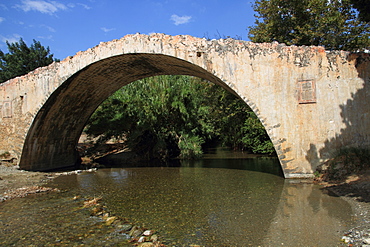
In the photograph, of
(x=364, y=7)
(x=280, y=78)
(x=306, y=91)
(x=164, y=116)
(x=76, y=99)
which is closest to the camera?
(x=364, y=7)

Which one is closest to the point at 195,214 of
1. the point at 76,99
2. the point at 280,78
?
the point at 280,78

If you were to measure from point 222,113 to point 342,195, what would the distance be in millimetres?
10201

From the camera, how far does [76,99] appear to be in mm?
11891

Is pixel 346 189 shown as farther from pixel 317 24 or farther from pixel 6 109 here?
pixel 6 109

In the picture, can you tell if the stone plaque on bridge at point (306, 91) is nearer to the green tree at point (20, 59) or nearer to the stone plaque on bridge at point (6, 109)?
the stone plaque on bridge at point (6, 109)

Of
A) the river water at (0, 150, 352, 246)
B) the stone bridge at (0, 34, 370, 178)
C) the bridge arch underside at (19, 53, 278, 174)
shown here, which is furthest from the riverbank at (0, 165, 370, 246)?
the bridge arch underside at (19, 53, 278, 174)

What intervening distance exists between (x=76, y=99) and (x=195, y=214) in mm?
8232

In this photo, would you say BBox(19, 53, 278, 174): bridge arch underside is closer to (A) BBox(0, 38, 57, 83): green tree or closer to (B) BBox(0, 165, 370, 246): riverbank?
(B) BBox(0, 165, 370, 246): riverbank

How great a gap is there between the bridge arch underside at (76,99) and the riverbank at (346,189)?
4.76 feet

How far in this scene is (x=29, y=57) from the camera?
2128 centimetres

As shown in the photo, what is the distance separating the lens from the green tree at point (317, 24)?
1255 cm

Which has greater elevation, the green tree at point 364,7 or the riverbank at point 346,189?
the green tree at point 364,7

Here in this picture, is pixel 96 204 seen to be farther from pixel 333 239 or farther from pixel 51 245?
pixel 333 239

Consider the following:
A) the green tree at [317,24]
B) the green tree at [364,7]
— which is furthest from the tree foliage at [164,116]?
the green tree at [364,7]
